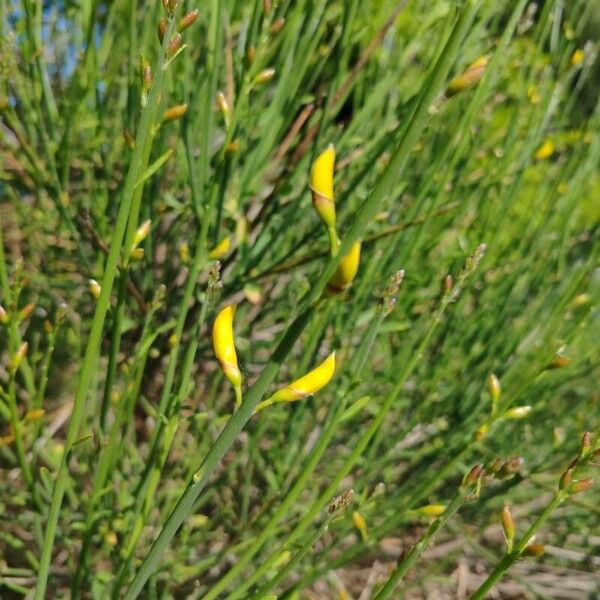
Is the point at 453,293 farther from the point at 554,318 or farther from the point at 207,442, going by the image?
the point at 207,442

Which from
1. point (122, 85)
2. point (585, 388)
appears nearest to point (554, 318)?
point (585, 388)

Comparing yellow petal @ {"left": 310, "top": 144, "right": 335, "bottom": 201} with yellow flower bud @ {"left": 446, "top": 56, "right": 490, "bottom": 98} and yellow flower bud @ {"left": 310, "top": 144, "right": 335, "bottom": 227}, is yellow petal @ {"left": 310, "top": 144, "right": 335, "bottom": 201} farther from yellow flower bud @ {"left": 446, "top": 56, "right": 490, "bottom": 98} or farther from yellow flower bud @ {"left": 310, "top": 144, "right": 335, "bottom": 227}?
yellow flower bud @ {"left": 446, "top": 56, "right": 490, "bottom": 98}

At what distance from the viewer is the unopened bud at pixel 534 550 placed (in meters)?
0.61

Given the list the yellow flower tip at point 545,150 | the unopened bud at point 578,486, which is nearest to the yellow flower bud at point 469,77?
the unopened bud at point 578,486

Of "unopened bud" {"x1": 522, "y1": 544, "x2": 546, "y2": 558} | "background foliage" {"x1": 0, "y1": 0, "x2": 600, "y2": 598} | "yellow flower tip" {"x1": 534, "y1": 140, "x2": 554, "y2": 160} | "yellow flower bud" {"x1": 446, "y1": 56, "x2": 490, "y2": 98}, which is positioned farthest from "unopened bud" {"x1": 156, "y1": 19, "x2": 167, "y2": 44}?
"yellow flower tip" {"x1": 534, "y1": 140, "x2": 554, "y2": 160}

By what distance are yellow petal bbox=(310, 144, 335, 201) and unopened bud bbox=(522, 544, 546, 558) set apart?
1.11 ft

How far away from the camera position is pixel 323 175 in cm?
51

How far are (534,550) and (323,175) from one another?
1.17 ft

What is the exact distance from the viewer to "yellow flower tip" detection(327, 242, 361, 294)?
477 millimetres

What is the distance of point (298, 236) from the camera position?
141 centimetres

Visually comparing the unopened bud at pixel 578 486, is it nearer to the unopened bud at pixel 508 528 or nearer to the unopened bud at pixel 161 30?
the unopened bud at pixel 508 528

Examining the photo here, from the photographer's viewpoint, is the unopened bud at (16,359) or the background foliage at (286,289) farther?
the background foliage at (286,289)

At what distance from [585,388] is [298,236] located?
82 centimetres

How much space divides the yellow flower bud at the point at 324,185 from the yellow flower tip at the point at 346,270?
1.6 inches
